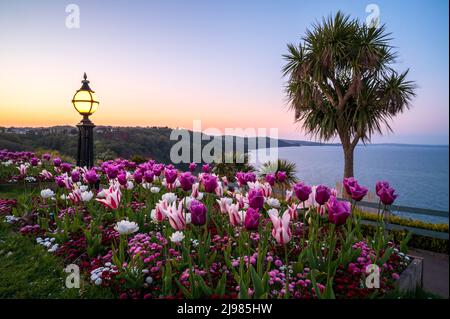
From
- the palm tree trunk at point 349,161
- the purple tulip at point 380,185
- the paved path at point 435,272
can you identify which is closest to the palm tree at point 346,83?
the palm tree trunk at point 349,161

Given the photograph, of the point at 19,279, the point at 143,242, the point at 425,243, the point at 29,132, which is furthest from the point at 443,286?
the point at 29,132

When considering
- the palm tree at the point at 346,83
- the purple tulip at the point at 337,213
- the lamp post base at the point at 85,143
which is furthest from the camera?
the palm tree at the point at 346,83

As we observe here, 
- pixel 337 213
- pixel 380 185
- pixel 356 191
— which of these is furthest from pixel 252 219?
pixel 380 185

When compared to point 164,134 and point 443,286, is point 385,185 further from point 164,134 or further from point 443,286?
point 164,134

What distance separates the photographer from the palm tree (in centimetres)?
1198

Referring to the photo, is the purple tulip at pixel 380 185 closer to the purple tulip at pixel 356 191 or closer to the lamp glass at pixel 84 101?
the purple tulip at pixel 356 191

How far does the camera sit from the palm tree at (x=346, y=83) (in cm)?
1198

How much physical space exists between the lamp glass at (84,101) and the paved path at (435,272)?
7.52 meters

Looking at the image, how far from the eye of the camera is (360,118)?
12.0 m

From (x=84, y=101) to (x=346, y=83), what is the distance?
10.5m

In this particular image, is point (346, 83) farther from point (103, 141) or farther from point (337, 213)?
point (103, 141)

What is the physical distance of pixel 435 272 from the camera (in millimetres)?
5500
